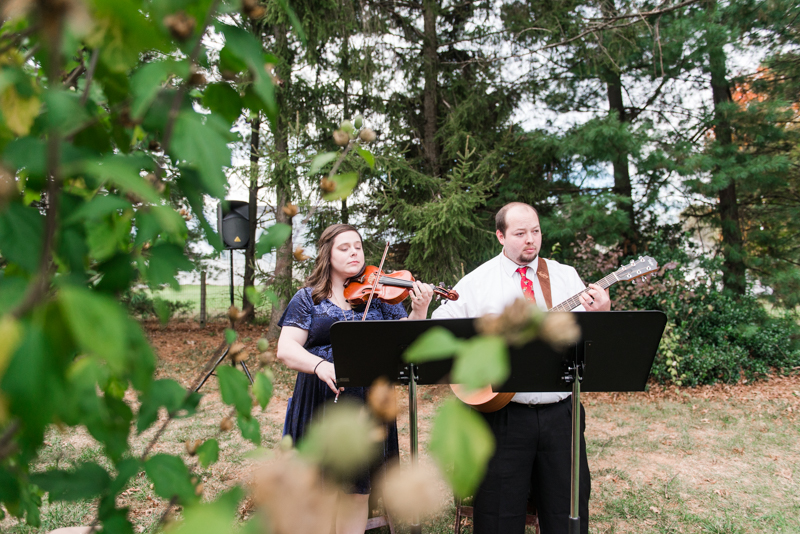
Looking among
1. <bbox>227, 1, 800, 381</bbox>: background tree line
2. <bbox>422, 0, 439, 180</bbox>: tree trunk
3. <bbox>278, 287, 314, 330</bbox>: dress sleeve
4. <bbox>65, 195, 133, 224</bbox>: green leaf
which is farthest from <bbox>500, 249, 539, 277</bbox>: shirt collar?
<bbox>422, 0, 439, 180</bbox>: tree trunk

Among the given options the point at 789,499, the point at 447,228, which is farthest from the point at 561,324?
the point at 447,228

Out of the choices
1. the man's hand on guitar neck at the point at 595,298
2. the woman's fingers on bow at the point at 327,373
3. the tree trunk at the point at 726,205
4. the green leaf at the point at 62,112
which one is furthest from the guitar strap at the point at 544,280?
the tree trunk at the point at 726,205

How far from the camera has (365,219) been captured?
840cm

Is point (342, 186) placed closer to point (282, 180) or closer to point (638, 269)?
point (638, 269)

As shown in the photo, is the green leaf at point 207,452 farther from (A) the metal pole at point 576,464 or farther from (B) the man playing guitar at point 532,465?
(B) the man playing guitar at point 532,465

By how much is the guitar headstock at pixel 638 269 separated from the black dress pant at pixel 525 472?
1.14m

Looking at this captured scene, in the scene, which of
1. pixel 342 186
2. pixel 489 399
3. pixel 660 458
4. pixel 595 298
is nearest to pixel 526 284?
pixel 595 298

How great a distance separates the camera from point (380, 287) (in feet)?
10.2

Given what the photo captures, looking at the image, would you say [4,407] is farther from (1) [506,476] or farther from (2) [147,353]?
(1) [506,476]

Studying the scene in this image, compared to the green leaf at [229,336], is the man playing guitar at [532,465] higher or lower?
lower

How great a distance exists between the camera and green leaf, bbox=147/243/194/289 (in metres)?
0.62

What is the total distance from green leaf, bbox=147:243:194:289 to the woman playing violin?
1963 mm

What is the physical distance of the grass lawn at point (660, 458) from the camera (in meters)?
3.44

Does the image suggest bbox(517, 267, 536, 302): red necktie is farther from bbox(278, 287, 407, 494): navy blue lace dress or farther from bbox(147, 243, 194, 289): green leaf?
bbox(147, 243, 194, 289): green leaf
